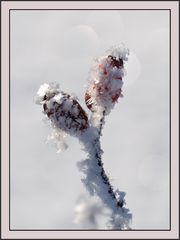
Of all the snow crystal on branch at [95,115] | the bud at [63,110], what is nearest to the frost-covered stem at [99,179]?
the snow crystal on branch at [95,115]

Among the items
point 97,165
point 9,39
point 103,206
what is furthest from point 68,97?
point 9,39

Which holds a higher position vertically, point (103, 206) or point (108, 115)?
point (108, 115)

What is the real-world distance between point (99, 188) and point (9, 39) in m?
6.55

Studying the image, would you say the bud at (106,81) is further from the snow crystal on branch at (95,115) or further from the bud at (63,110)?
the bud at (63,110)

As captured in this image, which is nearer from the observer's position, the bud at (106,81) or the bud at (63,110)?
the bud at (63,110)

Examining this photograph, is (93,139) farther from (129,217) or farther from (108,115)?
(129,217)

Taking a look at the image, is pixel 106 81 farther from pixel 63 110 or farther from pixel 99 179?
pixel 99 179

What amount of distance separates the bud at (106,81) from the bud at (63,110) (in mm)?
458

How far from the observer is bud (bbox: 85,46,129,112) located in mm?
12047

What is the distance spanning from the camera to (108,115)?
12.3 m

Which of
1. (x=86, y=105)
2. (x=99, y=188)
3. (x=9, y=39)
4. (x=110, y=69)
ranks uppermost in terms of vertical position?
(x=9, y=39)

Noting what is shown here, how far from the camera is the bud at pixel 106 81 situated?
1205 centimetres

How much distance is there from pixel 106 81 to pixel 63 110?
1.29 meters

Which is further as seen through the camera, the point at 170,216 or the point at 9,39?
the point at 9,39
